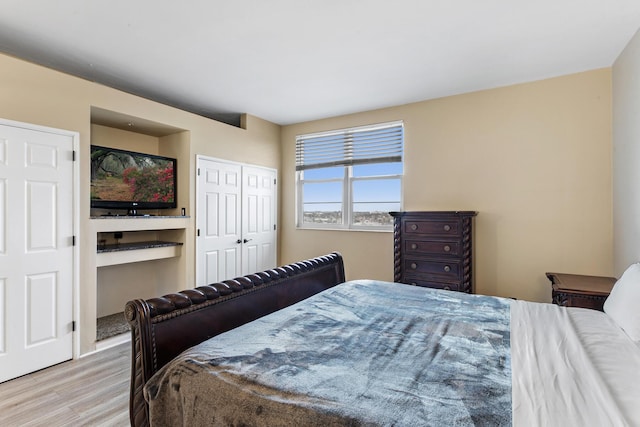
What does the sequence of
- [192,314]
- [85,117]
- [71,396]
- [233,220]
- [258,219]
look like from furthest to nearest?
[258,219]
[233,220]
[85,117]
[71,396]
[192,314]

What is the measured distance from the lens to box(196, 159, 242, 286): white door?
4.02 metres

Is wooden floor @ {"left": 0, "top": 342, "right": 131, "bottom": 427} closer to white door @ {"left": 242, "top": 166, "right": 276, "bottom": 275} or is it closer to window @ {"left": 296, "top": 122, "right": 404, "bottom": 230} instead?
white door @ {"left": 242, "top": 166, "right": 276, "bottom": 275}

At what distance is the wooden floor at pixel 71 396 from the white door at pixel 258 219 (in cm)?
210

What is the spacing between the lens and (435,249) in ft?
11.6

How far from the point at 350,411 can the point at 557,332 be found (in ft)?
3.95

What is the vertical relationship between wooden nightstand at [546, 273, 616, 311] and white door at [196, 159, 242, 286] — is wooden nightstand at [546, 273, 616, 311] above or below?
below

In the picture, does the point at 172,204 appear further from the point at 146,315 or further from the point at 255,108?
the point at 146,315

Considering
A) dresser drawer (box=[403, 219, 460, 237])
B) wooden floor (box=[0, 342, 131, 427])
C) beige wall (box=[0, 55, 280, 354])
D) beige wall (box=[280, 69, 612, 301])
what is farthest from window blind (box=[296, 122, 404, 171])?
wooden floor (box=[0, 342, 131, 427])

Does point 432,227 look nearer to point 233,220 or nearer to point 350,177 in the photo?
point 350,177

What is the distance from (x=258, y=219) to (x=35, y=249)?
2589 mm

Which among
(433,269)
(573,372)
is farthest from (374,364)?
(433,269)

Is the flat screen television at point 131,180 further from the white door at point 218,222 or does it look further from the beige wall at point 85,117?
the white door at point 218,222

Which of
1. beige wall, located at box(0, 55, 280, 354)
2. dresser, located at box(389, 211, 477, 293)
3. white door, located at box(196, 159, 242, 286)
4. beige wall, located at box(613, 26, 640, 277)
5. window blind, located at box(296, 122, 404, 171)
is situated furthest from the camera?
window blind, located at box(296, 122, 404, 171)

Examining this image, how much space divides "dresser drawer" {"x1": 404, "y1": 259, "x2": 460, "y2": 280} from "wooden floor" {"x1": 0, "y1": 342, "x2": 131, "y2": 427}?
2.85 m
